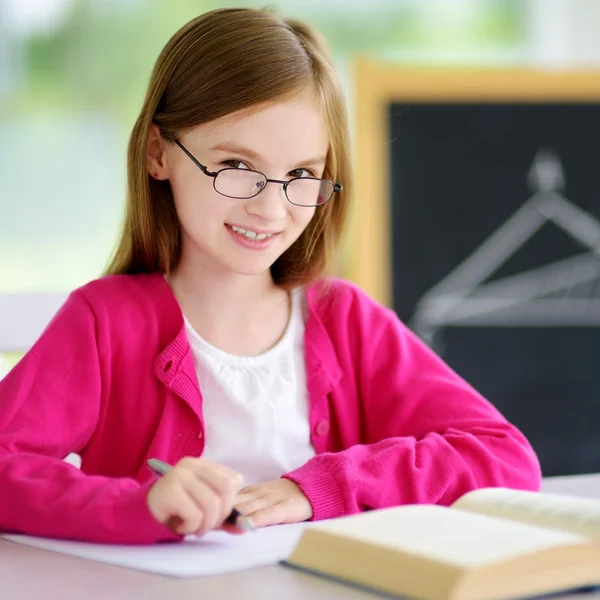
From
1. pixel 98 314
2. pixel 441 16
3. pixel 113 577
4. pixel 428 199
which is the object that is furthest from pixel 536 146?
pixel 113 577

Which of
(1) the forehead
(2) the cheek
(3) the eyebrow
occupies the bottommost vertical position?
(2) the cheek

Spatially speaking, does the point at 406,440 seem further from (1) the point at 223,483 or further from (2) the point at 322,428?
(1) the point at 223,483

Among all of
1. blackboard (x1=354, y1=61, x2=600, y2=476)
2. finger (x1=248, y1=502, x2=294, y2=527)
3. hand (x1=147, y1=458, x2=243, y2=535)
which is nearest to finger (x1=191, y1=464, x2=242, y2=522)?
hand (x1=147, y1=458, x2=243, y2=535)

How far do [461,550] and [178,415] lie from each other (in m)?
0.55

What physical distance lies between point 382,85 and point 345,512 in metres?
1.70

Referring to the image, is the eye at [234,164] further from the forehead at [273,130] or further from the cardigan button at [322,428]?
the cardigan button at [322,428]

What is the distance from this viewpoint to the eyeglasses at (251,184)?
109cm

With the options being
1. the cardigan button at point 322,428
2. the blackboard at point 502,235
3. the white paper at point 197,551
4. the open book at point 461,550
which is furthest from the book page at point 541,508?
the blackboard at point 502,235

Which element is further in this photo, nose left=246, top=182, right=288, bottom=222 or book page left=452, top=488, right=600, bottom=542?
nose left=246, top=182, right=288, bottom=222

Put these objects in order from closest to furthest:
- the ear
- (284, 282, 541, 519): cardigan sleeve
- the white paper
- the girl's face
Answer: the white paper → (284, 282, 541, 519): cardigan sleeve → the girl's face → the ear

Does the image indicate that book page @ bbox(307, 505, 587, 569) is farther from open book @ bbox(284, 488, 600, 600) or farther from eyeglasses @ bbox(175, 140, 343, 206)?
eyeglasses @ bbox(175, 140, 343, 206)

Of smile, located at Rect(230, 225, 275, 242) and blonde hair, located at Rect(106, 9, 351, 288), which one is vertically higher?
blonde hair, located at Rect(106, 9, 351, 288)

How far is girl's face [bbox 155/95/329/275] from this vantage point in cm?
108

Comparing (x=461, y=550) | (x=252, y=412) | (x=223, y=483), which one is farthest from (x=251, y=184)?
(x=461, y=550)
